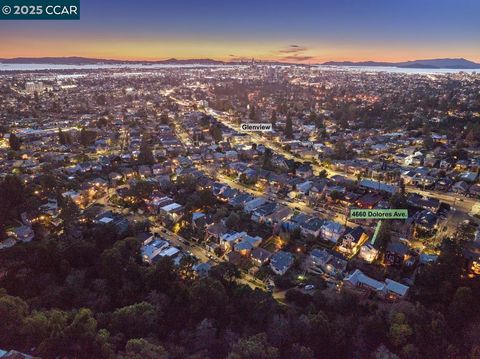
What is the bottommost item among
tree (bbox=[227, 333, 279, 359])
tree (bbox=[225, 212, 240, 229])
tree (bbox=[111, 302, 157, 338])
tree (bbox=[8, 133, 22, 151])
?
tree (bbox=[111, 302, 157, 338])

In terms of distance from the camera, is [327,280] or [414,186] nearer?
[327,280]

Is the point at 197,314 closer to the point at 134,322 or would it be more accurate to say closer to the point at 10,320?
the point at 134,322

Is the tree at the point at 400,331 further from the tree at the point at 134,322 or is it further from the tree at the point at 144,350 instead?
the tree at the point at 134,322

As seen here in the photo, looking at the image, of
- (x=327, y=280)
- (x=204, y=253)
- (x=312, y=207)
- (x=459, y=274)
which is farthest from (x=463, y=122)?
(x=204, y=253)

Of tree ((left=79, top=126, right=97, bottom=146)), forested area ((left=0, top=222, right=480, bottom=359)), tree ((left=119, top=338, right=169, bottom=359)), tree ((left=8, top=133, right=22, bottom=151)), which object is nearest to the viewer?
tree ((left=119, top=338, right=169, bottom=359))

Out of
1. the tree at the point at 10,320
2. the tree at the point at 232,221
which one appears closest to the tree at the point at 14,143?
the tree at the point at 232,221

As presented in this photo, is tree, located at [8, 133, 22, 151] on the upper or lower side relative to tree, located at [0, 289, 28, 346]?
upper

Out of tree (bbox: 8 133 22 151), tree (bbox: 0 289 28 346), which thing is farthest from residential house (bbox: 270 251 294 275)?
tree (bbox: 8 133 22 151)

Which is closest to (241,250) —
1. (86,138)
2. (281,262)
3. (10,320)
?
(281,262)

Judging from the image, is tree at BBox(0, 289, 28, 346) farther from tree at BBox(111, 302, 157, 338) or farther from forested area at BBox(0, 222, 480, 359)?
tree at BBox(111, 302, 157, 338)

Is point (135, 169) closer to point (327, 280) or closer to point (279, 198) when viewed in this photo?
point (279, 198)

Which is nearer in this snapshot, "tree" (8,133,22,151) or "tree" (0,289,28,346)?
"tree" (0,289,28,346)
